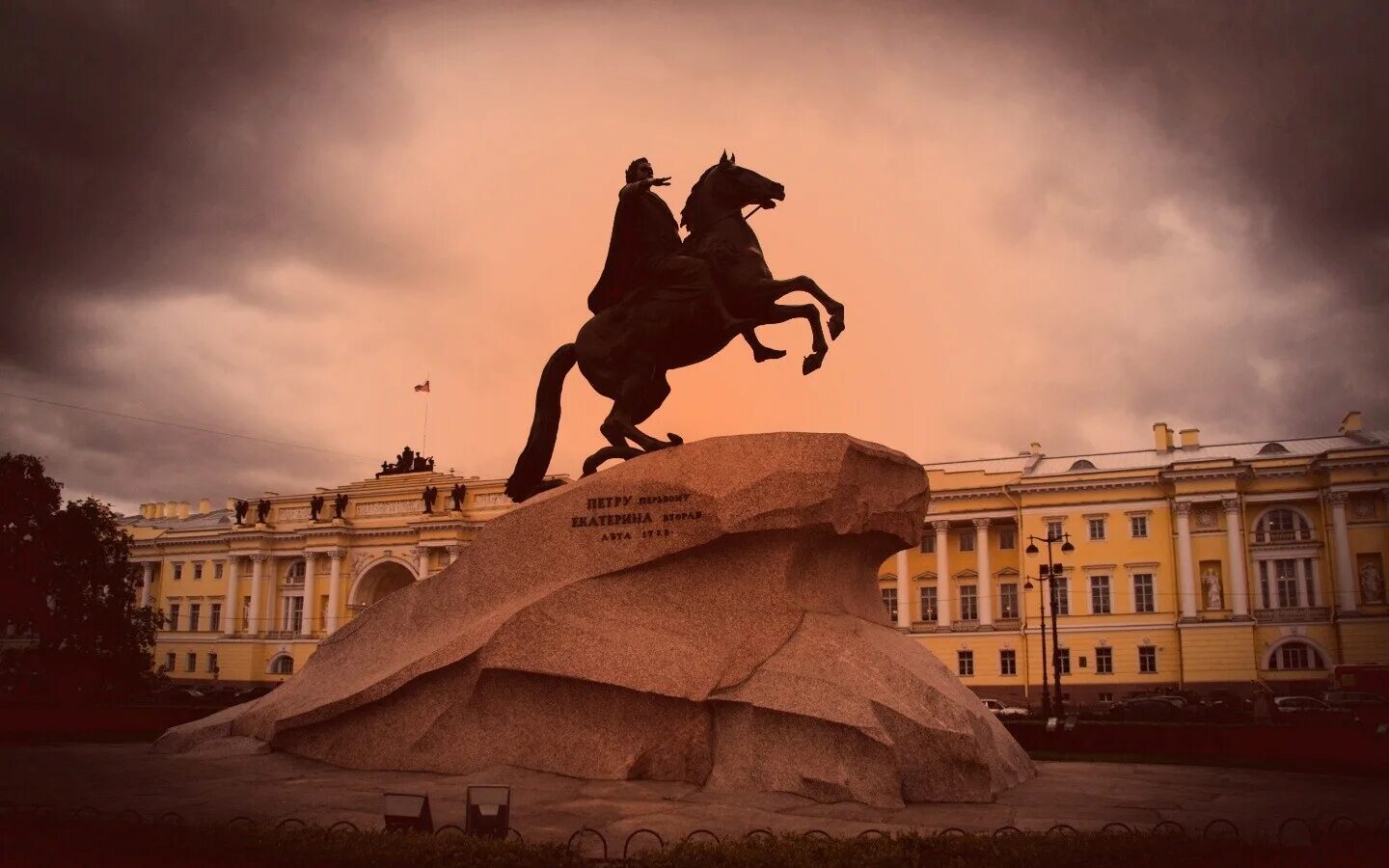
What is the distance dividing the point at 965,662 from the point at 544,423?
50.3m

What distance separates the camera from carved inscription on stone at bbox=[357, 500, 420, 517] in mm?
70688

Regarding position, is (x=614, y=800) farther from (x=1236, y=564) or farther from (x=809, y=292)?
(x=1236, y=564)

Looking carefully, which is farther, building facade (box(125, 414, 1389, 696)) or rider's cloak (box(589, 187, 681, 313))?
building facade (box(125, 414, 1389, 696))

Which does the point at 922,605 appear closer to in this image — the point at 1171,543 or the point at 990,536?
the point at 990,536

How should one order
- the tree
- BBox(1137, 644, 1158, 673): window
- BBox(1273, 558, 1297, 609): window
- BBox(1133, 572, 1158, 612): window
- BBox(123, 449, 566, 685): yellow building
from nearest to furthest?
the tree < BBox(1273, 558, 1297, 609): window < BBox(1137, 644, 1158, 673): window < BBox(1133, 572, 1158, 612): window < BBox(123, 449, 566, 685): yellow building

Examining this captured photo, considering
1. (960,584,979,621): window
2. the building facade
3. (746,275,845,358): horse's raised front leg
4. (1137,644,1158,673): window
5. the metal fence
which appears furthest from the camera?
(960,584,979,621): window

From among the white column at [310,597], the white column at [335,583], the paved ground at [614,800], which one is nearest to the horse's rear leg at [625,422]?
the paved ground at [614,800]

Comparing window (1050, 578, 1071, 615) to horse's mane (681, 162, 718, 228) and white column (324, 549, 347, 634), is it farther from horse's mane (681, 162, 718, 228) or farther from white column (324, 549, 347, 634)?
horse's mane (681, 162, 718, 228)

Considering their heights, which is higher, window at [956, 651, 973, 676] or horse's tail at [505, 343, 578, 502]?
horse's tail at [505, 343, 578, 502]

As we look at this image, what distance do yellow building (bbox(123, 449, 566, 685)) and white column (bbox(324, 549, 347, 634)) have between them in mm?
76

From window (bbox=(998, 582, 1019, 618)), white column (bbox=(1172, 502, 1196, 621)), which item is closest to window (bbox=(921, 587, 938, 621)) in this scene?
window (bbox=(998, 582, 1019, 618))

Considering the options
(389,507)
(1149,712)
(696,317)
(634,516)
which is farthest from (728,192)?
(389,507)

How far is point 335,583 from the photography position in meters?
70.3

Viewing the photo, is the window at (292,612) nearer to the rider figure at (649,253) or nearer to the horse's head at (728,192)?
the rider figure at (649,253)
